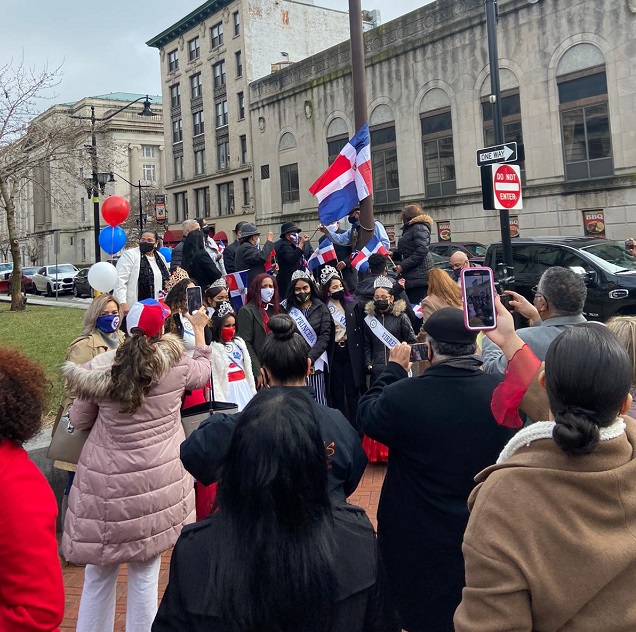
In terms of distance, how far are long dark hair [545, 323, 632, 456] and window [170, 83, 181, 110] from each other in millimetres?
56515

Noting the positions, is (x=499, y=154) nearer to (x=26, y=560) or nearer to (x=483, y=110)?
(x=26, y=560)

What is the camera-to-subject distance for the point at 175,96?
178 ft

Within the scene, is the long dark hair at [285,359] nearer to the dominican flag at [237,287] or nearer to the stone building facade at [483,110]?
the dominican flag at [237,287]

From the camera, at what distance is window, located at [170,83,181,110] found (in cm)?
5376

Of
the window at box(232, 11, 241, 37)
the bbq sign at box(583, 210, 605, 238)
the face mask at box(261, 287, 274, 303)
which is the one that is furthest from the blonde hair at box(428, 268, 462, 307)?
the window at box(232, 11, 241, 37)

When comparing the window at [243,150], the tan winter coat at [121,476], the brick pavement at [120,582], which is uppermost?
the window at [243,150]

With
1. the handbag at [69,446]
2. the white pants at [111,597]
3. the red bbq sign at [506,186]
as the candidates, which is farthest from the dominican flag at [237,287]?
the white pants at [111,597]

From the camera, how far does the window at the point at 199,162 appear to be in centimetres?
5138

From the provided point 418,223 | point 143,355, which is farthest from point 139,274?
Answer: point 143,355

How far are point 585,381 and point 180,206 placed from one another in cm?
5503

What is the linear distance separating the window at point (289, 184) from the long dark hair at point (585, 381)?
3870 cm

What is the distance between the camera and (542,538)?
1.56 m

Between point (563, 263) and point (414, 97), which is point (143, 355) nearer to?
point (563, 263)

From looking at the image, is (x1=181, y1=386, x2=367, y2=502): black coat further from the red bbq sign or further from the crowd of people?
the red bbq sign
